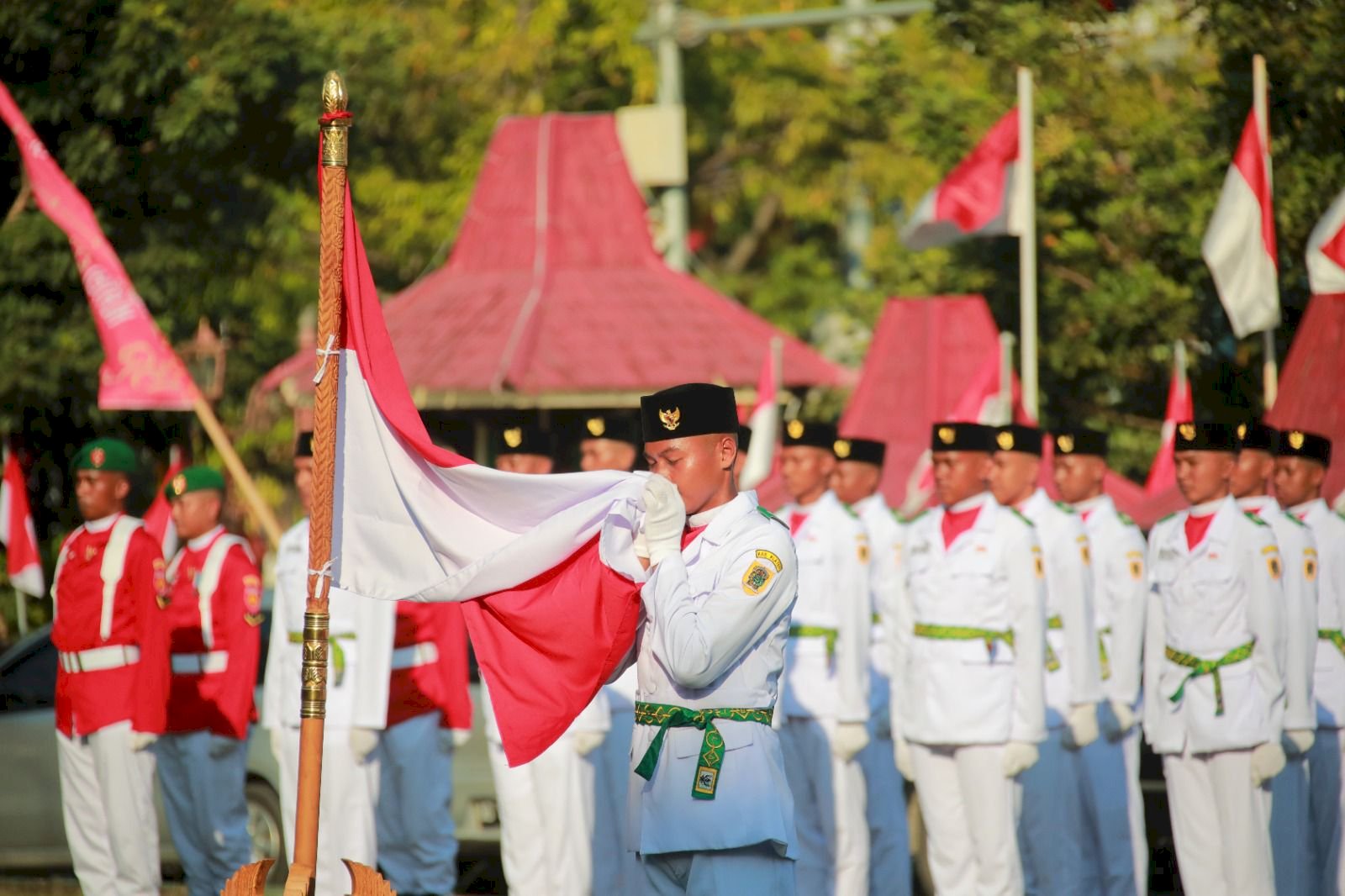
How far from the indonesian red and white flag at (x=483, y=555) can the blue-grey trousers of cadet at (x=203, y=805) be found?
153 inches

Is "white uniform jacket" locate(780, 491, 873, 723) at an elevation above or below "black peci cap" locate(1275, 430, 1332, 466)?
below

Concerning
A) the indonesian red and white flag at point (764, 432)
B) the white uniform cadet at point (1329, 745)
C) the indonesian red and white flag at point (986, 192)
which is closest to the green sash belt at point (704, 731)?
the white uniform cadet at point (1329, 745)

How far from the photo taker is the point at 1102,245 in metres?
14.8

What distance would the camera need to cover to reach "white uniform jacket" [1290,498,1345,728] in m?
9.61

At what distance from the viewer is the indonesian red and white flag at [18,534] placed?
11.4 metres

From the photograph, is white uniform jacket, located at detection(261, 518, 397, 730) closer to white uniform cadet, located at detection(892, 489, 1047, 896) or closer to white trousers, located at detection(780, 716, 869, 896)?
white trousers, located at detection(780, 716, 869, 896)

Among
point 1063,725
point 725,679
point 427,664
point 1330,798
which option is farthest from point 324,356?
point 1330,798

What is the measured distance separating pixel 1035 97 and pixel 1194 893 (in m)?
7.21

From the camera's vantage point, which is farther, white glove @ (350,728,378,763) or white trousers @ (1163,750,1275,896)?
white glove @ (350,728,378,763)

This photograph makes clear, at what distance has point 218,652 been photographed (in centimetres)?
994

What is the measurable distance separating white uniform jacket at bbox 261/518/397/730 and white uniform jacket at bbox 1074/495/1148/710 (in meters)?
3.50

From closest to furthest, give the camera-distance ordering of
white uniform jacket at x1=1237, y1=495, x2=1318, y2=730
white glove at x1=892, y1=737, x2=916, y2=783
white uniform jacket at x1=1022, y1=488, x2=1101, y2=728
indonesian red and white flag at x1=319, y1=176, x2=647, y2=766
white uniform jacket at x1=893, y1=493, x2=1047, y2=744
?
1. indonesian red and white flag at x1=319, y1=176, x2=647, y2=766
2. white uniform jacket at x1=1237, y1=495, x2=1318, y2=730
3. white uniform jacket at x1=893, y1=493, x2=1047, y2=744
4. white glove at x1=892, y1=737, x2=916, y2=783
5. white uniform jacket at x1=1022, y1=488, x2=1101, y2=728

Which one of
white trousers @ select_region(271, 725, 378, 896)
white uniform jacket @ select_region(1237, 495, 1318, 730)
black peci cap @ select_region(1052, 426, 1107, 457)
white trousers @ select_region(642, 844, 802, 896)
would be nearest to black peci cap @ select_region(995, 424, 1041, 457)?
black peci cap @ select_region(1052, 426, 1107, 457)

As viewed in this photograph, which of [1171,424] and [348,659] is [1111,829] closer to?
[1171,424]
